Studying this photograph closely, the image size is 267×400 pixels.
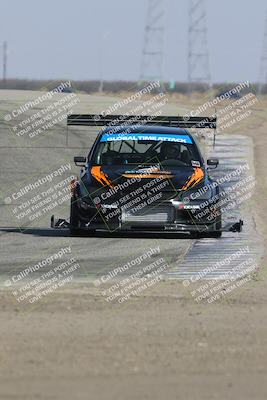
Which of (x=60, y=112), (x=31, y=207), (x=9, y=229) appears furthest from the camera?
(x=60, y=112)

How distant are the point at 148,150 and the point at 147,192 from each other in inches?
48.4

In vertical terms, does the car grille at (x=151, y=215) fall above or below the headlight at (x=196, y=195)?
below

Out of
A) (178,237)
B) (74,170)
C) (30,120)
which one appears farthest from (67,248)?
(30,120)

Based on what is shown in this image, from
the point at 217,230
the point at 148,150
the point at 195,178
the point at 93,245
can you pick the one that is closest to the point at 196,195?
the point at 195,178

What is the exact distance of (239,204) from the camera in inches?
748

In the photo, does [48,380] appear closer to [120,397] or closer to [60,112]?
[120,397]

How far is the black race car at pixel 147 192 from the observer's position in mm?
13594

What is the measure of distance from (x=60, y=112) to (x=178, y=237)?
29.1m

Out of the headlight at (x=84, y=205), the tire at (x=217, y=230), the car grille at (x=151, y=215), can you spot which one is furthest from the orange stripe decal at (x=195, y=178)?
the headlight at (x=84, y=205)

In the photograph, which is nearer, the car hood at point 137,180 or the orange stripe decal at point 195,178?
the car hood at point 137,180

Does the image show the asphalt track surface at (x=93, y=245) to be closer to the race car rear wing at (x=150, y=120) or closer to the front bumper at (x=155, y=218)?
the front bumper at (x=155, y=218)

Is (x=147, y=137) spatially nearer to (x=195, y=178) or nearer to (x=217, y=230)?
(x=195, y=178)

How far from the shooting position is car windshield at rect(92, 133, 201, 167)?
1466cm

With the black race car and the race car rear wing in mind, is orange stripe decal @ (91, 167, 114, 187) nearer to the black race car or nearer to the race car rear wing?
the black race car
